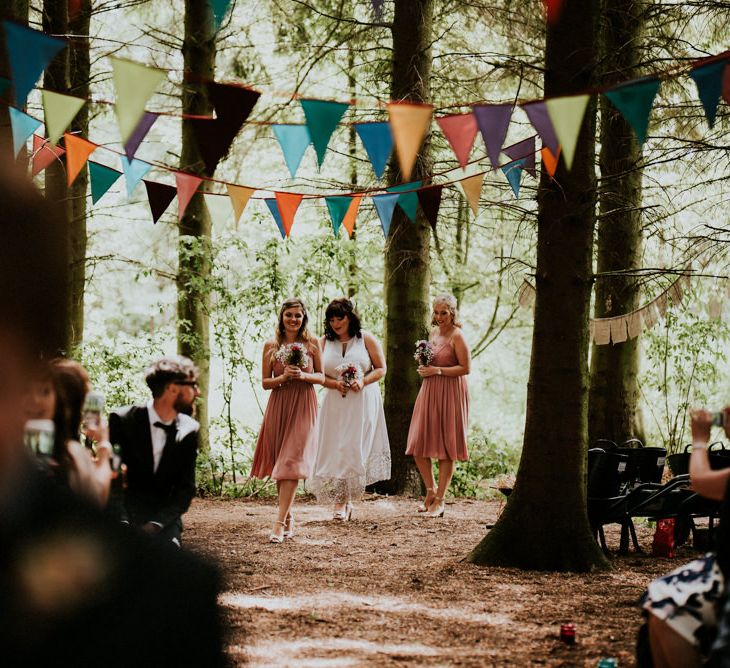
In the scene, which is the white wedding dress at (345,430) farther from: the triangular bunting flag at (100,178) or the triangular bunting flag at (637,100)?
the triangular bunting flag at (637,100)

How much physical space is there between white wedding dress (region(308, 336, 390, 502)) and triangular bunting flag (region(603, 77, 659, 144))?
12.7ft

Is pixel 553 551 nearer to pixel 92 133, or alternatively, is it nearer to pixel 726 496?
pixel 726 496

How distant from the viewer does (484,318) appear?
61.2ft

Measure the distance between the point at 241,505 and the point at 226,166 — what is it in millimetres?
6182

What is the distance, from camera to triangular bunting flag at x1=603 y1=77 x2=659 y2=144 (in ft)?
15.8

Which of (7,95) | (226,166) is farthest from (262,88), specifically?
(7,95)

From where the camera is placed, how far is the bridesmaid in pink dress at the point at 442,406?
8.53m

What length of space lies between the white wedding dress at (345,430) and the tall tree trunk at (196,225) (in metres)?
2.68

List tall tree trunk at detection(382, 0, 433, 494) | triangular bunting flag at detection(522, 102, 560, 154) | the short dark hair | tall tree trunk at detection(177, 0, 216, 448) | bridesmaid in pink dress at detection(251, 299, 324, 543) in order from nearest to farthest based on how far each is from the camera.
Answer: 1. the short dark hair
2. triangular bunting flag at detection(522, 102, 560, 154)
3. bridesmaid in pink dress at detection(251, 299, 324, 543)
4. tall tree trunk at detection(382, 0, 433, 494)
5. tall tree trunk at detection(177, 0, 216, 448)

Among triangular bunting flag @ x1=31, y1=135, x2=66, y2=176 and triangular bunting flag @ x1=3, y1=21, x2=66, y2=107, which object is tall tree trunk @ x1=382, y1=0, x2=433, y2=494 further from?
triangular bunting flag @ x1=3, y1=21, x2=66, y2=107

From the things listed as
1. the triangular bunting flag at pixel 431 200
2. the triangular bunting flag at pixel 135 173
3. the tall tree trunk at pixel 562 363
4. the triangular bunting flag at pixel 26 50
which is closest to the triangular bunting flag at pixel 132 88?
the triangular bunting flag at pixel 26 50

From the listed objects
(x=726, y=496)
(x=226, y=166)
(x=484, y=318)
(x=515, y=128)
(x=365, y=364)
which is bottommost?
(x=726, y=496)

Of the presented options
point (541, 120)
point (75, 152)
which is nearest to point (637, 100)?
point (541, 120)

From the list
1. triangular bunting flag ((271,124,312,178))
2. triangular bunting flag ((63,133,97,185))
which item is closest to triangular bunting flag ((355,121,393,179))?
triangular bunting flag ((271,124,312,178))
